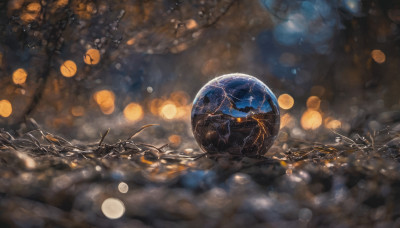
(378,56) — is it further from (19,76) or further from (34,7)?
(19,76)

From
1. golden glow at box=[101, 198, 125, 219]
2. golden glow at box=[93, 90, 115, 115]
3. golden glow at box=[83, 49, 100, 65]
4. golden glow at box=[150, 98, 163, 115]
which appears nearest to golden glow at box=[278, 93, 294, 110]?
golden glow at box=[150, 98, 163, 115]

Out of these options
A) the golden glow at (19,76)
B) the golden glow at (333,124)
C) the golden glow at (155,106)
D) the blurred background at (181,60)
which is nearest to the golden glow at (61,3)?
the blurred background at (181,60)

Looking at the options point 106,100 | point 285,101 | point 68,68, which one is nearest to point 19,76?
point 68,68

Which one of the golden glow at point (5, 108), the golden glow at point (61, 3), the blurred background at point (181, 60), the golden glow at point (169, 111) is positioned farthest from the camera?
the golden glow at point (169, 111)

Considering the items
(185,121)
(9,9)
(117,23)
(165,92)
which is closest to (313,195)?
(117,23)

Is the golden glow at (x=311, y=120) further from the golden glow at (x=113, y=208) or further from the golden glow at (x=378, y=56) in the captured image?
the golden glow at (x=113, y=208)
